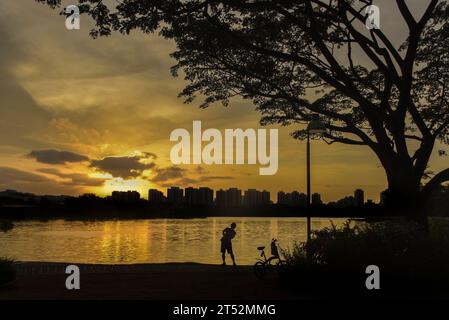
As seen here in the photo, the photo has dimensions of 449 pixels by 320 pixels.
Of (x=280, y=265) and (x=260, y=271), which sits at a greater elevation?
(x=280, y=265)

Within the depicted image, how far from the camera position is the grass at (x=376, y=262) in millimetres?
18875

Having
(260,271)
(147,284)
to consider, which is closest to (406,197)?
(260,271)

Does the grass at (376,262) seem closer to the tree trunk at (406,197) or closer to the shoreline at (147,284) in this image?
the shoreline at (147,284)

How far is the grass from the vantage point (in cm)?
1888

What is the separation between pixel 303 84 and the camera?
29.2m

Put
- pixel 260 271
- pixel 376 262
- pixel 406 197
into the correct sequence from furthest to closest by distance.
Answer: pixel 406 197
pixel 260 271
pixel 376 262

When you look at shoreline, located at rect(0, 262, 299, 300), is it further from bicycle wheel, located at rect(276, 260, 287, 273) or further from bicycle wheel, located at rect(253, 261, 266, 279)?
bicycle wheel, located at rect(276, 260, 287, 273)

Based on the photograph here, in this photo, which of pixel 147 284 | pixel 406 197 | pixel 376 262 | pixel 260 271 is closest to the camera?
pixel 376 262

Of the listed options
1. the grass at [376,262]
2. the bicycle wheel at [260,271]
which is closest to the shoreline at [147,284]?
the bicycle wheel at [260,271]

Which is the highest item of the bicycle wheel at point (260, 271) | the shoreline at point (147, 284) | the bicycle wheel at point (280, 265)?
the bicycle wheel at point (280, 265)

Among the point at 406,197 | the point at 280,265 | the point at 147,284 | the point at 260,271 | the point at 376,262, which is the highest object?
the point at 406,197

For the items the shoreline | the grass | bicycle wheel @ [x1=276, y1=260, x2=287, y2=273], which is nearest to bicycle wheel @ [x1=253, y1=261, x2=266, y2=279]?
the shoreline

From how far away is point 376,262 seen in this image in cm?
1938

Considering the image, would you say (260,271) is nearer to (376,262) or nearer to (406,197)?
(376,262)
